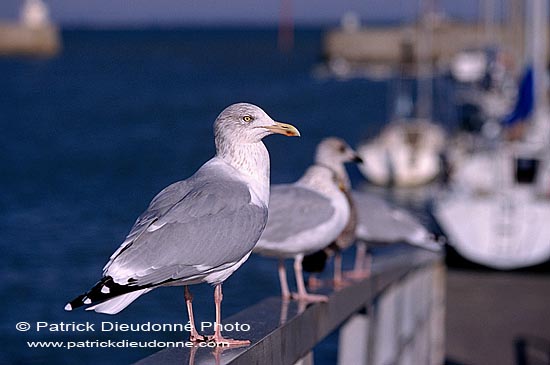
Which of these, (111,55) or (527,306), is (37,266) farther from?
(111,55)

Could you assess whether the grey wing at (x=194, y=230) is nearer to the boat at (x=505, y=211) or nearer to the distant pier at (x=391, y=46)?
the boat at (x=505, y=211)

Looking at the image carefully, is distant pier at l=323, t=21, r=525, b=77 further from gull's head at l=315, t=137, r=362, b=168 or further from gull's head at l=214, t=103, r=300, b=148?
gull's head at l=214, t=103, r=300, b=148

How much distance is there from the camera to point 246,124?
4188 millimetres

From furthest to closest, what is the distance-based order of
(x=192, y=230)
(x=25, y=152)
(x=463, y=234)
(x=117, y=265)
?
(x=25, y=152) < (x=463, y=234) < (x=192, y=230) < (x=117, y=265)

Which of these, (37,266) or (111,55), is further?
(111,55)

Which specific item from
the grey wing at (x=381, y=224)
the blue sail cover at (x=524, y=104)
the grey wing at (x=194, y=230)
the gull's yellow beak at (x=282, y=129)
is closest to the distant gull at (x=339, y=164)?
the grey wing at (x=381, y=224)

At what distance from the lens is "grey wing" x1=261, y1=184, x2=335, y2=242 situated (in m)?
5.32

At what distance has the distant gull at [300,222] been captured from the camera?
5.31 m

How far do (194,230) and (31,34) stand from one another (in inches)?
4651

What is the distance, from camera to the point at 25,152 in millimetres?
38750

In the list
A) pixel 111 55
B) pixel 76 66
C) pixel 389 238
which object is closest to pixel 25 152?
pixel 389 238

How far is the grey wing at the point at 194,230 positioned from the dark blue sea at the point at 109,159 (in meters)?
8.41

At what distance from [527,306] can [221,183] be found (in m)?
7.10

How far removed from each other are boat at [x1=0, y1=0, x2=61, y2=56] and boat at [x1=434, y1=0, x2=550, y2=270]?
102174 millimetres
